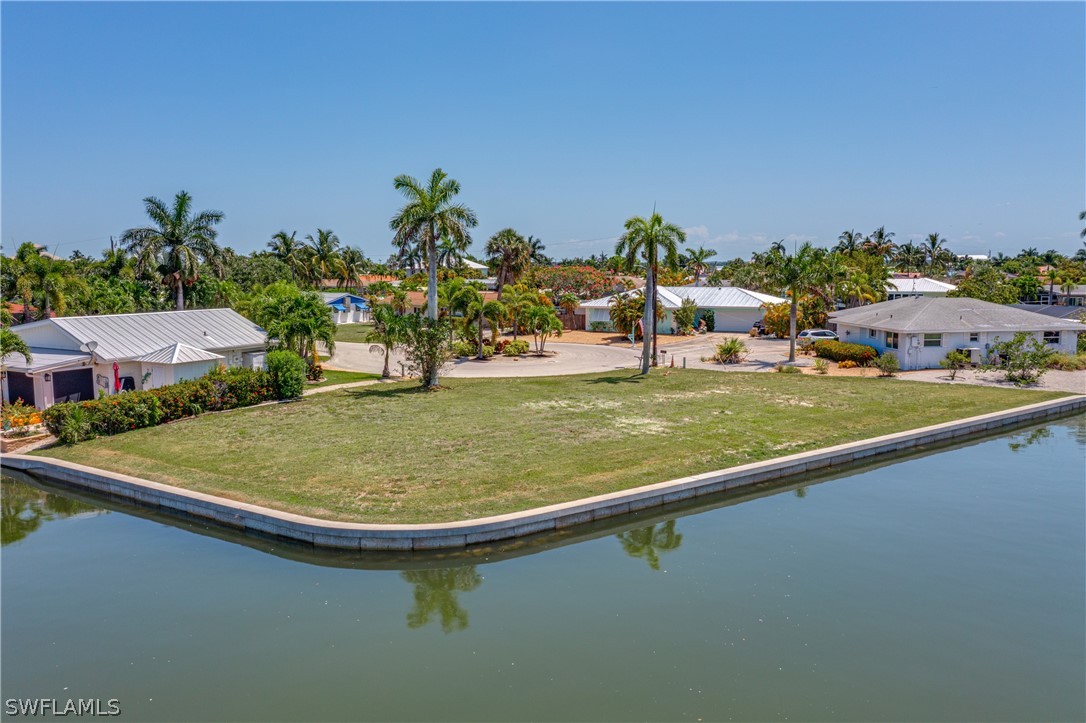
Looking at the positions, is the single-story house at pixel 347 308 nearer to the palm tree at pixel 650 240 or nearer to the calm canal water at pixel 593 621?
the palm tree at pixel 650 240

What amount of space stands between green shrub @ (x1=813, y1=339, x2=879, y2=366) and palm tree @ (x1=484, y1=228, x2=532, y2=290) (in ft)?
81.2

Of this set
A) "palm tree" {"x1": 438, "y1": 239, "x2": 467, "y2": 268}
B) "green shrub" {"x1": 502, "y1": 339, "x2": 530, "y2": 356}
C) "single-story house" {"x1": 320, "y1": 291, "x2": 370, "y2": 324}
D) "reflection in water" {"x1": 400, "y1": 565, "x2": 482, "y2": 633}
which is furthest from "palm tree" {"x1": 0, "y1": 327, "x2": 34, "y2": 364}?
"single-story house" {"x1": 320, "y1": 291, "x2": 370, "y2": 324}

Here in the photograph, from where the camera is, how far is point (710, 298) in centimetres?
5306

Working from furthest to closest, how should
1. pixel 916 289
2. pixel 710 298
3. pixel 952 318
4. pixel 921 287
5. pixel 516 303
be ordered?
pixel 921 287 < pixel 916 289 < pixel 710 298 < pixel 516 303 < pixel 952 318

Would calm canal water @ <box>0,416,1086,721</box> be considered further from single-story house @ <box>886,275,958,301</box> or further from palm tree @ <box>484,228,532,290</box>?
single-story house @ <box>886,275,958,301</box>

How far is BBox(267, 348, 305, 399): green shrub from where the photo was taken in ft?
84.5

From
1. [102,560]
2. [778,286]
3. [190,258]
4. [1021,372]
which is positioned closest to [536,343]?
[778,286]

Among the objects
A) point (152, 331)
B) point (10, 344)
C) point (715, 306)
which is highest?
point (715, 306)

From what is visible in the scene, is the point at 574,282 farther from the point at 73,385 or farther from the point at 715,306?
the point at 73,385

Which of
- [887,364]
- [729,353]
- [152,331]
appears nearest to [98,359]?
[152,331]

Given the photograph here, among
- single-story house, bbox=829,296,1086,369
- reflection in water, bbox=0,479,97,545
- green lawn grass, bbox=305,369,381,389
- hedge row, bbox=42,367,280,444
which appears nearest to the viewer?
reflection in water, bbox=0,479,97,545

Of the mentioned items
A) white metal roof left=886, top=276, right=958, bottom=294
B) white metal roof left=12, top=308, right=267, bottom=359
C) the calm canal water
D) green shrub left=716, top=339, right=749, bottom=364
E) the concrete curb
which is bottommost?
the calm canal water

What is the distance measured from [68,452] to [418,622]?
13338 mm

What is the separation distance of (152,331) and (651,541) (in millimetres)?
21637
